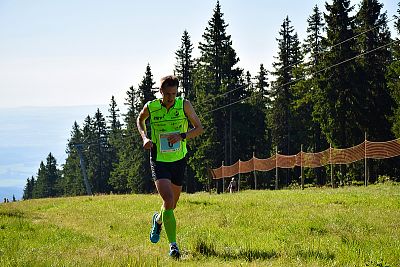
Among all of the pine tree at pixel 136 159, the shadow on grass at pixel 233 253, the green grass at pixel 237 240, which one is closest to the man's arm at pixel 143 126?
the green grass at pixel 237 240

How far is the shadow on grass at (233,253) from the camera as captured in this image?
5.95 meters

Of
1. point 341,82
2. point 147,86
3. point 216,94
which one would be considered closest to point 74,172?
point 147,86

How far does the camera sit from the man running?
6574mm

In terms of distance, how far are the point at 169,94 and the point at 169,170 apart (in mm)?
1088

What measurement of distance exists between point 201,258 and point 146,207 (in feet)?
30.6

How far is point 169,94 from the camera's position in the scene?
663cm

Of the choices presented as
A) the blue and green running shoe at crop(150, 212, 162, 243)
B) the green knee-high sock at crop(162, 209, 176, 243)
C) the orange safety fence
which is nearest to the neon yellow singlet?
the green knee-high sock at crop(162, 209, 176, 243)

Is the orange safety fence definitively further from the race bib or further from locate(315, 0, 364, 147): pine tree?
the race bib

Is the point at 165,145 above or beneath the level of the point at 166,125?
beneath

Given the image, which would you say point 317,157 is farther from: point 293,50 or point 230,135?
point 293,50

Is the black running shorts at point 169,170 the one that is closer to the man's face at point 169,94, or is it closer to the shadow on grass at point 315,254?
the man's face at point 169,94

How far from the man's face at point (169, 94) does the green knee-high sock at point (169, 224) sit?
154 centimetres

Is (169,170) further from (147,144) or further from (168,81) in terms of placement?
(168,81)

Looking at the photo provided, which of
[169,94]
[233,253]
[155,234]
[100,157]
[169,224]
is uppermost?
[100,157]
